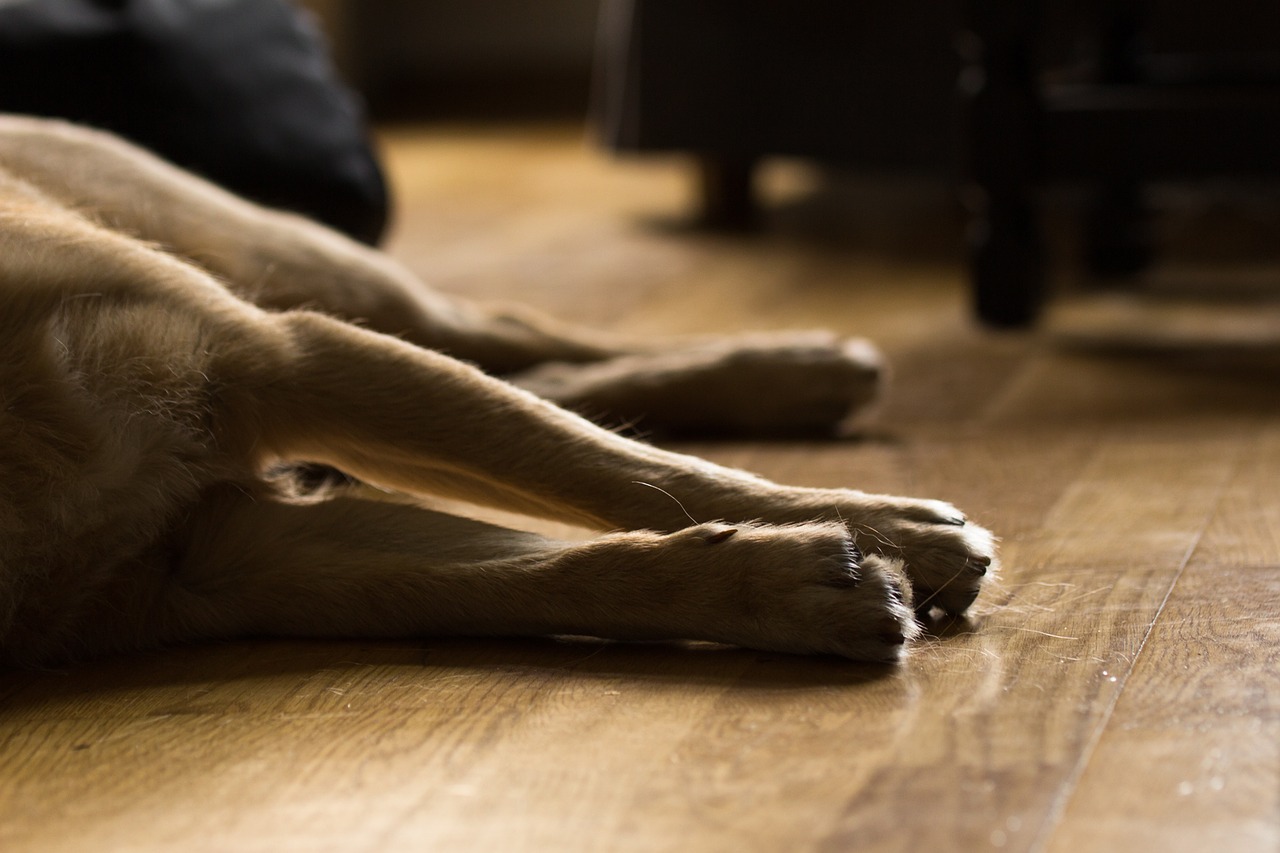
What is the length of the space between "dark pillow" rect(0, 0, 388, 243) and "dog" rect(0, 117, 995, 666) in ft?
2.95

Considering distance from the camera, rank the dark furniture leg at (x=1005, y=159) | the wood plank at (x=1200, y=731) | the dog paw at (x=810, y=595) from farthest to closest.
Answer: the dark furniture leg at (x=1005, y=159) < the dog paw at (x=810, y=595) < the wood plank at (x=1200, y=731)

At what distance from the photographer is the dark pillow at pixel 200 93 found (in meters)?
2.37

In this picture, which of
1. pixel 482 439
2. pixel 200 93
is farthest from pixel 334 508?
pixel 200 93

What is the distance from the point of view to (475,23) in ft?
26.9

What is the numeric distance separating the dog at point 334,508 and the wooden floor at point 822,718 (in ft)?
0.13

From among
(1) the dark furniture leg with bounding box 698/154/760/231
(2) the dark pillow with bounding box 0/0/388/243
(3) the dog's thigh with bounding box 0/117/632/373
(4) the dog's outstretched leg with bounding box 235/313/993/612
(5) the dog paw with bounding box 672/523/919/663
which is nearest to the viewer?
(5) the dog paw with bounding box 672/523/919/663

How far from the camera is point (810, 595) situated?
1.25m

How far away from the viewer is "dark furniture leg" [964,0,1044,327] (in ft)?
8.29

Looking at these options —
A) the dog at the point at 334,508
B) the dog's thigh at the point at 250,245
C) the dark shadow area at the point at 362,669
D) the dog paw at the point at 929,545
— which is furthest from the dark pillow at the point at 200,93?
the dog paw at the point at 929,545

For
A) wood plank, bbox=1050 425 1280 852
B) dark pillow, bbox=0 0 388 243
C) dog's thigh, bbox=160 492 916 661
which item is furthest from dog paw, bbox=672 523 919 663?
dark pillow, bbox=0 0 388 243

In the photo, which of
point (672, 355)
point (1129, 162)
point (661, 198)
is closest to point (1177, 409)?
point (1129, 162)

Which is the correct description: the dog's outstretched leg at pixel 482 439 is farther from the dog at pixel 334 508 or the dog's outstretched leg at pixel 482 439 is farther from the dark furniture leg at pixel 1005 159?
the dark furniture leg at pixel 1005 159

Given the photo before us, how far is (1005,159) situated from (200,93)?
135 cm

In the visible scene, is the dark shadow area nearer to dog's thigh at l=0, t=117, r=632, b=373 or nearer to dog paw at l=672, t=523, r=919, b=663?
dog paw at l=672, t=523, r=919, b=663
